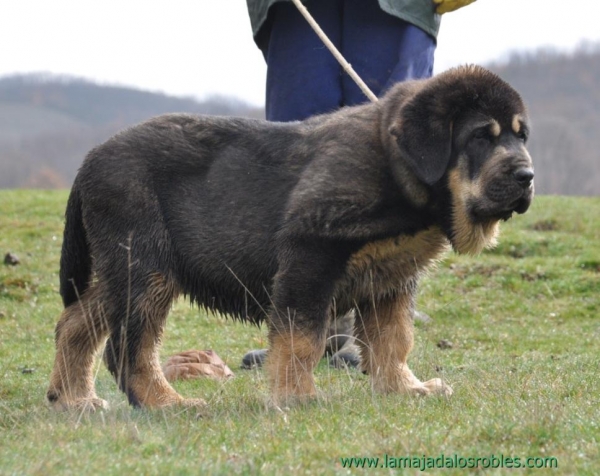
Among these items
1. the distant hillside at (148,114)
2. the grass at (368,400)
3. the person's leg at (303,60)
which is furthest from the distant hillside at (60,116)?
the person's leg at (303,60)

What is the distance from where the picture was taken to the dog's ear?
5.45 meters

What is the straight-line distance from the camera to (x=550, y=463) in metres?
3.87

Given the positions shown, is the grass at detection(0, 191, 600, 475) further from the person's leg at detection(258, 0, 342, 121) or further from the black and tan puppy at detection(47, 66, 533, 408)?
the person's leg at detection(258, 0, 342, 121)

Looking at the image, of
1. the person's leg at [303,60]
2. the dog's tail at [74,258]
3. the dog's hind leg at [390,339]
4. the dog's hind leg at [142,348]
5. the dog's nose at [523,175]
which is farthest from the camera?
the person's leg at [303,60]

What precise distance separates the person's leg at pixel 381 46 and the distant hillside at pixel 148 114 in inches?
1966

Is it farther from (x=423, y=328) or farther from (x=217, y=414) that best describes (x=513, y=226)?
(x=217, y=414)

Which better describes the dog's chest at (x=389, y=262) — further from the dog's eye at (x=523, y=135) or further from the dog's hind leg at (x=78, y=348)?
the dog's hind leg at (x=78, y=348)

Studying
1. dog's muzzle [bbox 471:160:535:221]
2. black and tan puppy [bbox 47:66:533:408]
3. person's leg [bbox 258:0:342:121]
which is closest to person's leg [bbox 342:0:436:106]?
person's leg [bbox 258:0:342:121]

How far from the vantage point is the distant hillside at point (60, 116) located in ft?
217

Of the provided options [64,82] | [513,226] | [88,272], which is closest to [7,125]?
[64,82]

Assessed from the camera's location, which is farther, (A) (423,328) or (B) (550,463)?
(A) (423,328)

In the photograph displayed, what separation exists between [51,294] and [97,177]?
5947 millimetres

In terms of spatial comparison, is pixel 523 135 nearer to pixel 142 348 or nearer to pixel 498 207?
pixel 498 207

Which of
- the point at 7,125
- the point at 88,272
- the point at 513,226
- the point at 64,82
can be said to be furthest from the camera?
the point at 64,82
